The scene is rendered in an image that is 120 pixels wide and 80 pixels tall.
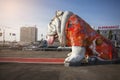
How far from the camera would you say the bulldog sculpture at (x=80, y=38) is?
13.7 m

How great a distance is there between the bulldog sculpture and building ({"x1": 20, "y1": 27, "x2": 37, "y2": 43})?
67.8 metres

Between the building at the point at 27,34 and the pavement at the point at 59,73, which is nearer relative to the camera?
the pavement at the point at 59,73

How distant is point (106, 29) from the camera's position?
222 feet

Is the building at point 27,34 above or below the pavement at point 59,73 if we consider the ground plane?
above

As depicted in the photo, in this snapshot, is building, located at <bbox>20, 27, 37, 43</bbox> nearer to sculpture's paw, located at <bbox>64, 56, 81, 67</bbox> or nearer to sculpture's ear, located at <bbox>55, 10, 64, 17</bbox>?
sculpture's ear, located at <bbox>55, 10, 64, 17</bbox>

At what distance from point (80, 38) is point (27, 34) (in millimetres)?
74163

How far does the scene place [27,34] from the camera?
3391 inches

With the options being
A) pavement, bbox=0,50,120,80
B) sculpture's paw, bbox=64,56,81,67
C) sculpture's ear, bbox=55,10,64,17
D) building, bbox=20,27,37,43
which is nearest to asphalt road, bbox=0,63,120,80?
pavement, bbox=0,50,120,80

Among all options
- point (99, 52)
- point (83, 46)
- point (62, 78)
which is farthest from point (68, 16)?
point (62, 78)

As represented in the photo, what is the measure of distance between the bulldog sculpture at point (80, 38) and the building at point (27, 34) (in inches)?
2671

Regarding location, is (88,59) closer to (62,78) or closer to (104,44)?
(104,44)

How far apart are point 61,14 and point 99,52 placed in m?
4.04

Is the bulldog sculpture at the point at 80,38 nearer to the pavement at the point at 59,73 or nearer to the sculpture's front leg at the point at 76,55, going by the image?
the sculpture's front leg at the point at 76,55

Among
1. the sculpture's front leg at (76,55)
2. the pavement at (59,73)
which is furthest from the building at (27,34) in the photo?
the pavement at (59,73)
